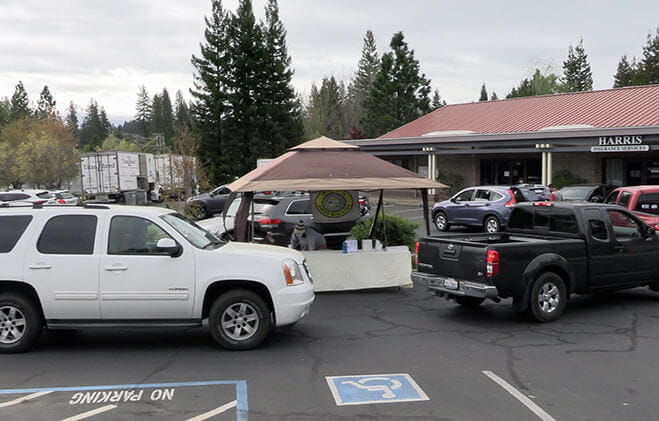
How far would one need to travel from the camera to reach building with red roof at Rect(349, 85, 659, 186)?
1029 inches

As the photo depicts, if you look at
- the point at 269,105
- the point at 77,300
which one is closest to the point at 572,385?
the point at 77,300

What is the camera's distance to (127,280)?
705 cm

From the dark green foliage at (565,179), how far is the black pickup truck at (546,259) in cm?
2032

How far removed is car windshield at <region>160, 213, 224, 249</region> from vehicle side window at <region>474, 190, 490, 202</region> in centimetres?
1390

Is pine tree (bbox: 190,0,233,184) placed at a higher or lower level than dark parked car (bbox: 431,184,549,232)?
higher

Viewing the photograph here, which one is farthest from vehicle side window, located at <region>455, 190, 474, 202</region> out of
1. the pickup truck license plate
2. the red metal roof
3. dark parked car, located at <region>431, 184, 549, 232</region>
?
the pickup truck license plate

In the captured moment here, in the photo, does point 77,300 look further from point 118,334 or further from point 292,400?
point 292,400

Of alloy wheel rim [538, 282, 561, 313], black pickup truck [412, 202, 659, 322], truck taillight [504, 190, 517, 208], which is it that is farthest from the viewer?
truck taillight [504, 190, 517, 208]

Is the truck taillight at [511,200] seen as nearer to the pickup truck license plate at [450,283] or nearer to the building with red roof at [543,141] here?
the building with red roof at [543,141]

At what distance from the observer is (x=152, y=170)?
43531mm

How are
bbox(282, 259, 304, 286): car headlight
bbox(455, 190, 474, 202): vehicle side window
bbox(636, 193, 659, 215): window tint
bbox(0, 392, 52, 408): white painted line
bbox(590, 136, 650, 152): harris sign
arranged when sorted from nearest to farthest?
bbox(0, 392, 52, 408): white painted line → bbox(282, 259, 304, 286): car headlight → bbox(636, 193, 659, 215): window tint → bbox(455, 190, 474, 202): vehicle side window → bbox(590, 136, 650, 152): harris sign

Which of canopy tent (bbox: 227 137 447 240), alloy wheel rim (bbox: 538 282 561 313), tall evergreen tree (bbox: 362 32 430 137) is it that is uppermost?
tall evergreen tree (bbox: 362 32 430 137)

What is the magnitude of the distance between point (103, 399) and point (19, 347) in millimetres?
2177

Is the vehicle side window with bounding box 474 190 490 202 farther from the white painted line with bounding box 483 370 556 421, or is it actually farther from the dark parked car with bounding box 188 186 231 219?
the white painted line with bounding box 483 370 556 421
